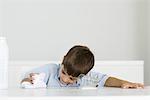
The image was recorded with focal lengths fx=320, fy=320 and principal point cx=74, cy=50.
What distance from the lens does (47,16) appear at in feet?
8.00

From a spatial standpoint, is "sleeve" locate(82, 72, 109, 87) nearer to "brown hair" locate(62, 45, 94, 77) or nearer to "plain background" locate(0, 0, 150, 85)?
"brown hair" locate(62, 45, 94, 77)

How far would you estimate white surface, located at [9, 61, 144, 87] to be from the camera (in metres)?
2.01

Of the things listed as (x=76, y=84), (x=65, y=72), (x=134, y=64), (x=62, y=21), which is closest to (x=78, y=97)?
(x=65, y=72)

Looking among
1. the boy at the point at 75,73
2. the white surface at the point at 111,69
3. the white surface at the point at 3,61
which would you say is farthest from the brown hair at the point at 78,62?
the white surface at the point at 111,69

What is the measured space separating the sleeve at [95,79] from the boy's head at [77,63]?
6.7 inches

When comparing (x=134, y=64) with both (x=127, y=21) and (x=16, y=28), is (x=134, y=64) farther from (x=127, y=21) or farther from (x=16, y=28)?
(x=16, y=28)

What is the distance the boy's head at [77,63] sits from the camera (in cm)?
125

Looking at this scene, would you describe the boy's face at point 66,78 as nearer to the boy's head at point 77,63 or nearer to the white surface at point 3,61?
the boy's head at point 77,63

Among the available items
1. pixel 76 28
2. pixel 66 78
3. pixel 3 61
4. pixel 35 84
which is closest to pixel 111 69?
pixel 76 28

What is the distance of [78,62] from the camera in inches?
49.7

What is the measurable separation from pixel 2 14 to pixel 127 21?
0.95 m

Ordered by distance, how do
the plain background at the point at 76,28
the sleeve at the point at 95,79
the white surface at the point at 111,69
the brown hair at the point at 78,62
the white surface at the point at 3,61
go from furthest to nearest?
the plain background at the point at 76,28 < the white surface at the point at 111,69 < the sleeve at the point at 95,79 < the brown hair at the point at 78,62 < the white surface at the point at 3,61

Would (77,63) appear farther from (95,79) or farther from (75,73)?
(95,79)

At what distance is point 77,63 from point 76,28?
1.21 m
